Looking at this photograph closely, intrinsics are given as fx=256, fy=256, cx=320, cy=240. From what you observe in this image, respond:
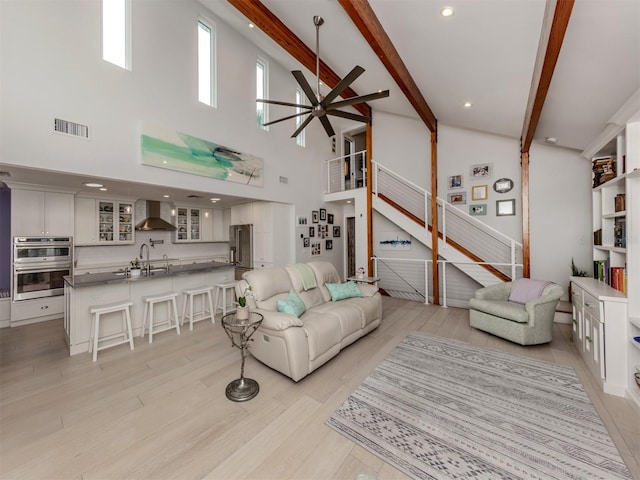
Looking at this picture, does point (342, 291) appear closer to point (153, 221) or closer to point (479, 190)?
point (479, 190)

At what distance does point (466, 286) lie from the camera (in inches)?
226

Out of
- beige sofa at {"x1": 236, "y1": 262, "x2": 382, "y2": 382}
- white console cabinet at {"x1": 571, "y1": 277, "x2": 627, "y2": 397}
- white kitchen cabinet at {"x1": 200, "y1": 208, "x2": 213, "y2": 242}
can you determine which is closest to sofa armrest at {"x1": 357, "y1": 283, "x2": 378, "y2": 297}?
beige sofa at {"x1": 236, "y1": 262, "x2": 382, "y2": 382}

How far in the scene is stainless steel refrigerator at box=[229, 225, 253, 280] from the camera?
602 cm

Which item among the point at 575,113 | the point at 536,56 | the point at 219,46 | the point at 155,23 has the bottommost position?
the point at 575,113

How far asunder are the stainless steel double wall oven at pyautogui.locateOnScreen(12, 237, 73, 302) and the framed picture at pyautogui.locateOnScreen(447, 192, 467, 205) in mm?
7762

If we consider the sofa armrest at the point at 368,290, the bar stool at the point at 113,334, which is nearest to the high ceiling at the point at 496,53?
the sofa armrest at the point at 368,290

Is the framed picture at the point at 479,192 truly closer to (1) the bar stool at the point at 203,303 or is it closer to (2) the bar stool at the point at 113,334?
(1) the bar stool at the point at 203,303

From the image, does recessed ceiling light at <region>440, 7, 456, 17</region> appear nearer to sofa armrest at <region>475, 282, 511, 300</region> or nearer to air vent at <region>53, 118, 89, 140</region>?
sofa armrest at <region>475, 282, 511, 300</region>

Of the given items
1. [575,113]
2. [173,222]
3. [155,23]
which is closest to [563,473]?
[575,113]

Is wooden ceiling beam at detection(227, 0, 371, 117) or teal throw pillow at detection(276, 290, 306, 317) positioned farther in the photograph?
wooden ceiling beam at detection(227, 0, 371, 117)

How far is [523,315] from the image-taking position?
3.32 metres

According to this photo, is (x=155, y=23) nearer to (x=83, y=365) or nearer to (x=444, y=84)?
(x=444, y=84)

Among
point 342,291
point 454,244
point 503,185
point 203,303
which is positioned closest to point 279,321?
point 342,291

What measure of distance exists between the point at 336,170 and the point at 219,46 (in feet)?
12.7
